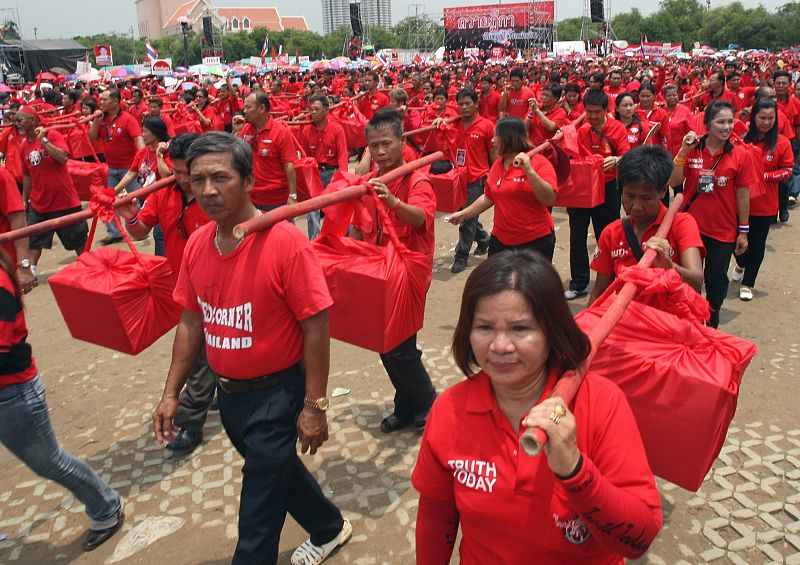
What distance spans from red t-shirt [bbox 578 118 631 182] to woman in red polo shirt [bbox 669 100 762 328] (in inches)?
71.8

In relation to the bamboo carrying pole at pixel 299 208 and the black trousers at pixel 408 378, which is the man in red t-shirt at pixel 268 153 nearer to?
the black trousers at pixel 408 378

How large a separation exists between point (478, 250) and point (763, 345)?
3.52 meters

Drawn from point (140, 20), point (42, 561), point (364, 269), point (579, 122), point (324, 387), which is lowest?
point (42, 561)

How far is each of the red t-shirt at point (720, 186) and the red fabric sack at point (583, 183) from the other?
0.93 metres

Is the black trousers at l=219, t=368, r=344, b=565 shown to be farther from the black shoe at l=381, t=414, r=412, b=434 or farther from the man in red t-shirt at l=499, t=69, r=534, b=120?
the man in red t-shirt at l=499, t=69, r=534, b=120

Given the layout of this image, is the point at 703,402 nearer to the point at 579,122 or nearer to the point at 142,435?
the point at 142,435

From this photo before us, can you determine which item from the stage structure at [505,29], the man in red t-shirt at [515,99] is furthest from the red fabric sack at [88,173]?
the stage structure at [505,29]

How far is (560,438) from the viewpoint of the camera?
1.29 m

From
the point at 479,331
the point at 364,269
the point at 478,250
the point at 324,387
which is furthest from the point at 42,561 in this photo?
the point at 478,250

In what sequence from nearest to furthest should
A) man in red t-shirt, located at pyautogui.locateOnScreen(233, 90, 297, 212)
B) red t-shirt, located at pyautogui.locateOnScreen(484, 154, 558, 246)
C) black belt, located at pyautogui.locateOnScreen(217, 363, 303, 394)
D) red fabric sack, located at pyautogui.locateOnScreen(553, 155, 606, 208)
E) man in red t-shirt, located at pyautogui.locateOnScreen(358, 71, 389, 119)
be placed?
black belt, located at pyautogui.locateOnScreen(217, 363, 303, 394)
red t-shirt, located at pyautogui.locateOnScreen(484, 154, 558, 246)
red fabric sack, located at pyautogui.locateOnScreen(553, 155, 606, 208)
man in red t-shirt, located at pyautogui.locateOnScreen(233, 90, 297, 212)
man in red t-shirt, located at pyautogui.locateOnScreen(358, 71, 389, 119)

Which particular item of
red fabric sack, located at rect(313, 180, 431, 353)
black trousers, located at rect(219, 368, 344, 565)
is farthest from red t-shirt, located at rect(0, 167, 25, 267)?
black trousers, located at rect(219, 368, 344, 565)

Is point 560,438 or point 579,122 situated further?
point 579,122

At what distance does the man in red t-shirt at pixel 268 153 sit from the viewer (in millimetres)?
6359

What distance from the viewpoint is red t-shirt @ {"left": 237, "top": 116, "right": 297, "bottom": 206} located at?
6.37 meters
